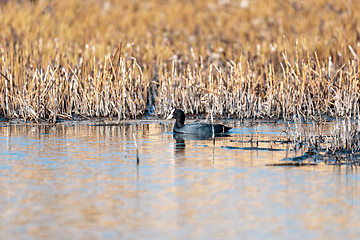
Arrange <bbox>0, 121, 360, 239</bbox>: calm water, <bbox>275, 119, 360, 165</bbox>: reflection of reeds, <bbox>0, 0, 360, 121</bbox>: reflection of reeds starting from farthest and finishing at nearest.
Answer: <bbox>0, 0, 360, 121</bbox>: reflection of reeds, <bbox>275, 119, 360, 165</bbox>: reflection of reeds, <bbox>0, 121, 360, 239</bbox>: calm water

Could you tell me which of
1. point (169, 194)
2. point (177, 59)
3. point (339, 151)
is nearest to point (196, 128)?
point (339, 151)

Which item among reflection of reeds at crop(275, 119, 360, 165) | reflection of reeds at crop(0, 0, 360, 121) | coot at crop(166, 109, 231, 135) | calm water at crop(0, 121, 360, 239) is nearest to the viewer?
calm water at crop(0, 121, 360, 239)

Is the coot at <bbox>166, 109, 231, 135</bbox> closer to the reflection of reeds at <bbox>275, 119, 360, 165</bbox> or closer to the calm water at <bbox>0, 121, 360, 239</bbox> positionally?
the calm water at <bbox>0, 121, 360, 239</bbox>

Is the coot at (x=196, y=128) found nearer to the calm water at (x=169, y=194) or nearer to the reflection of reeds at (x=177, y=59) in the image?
the reflection of reeds at (x=177, y=59)

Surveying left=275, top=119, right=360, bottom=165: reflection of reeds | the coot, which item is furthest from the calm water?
the coot

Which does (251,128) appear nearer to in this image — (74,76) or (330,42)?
(74,76)

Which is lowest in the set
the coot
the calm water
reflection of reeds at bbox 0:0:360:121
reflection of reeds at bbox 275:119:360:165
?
the calm water

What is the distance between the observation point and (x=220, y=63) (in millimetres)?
21078

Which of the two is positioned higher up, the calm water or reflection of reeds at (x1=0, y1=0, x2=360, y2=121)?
reflection of reeds at (x1=0, y1=0, x2=360, y2=121)

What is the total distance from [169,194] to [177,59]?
495 inches

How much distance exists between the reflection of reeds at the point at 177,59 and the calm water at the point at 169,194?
2604 mm

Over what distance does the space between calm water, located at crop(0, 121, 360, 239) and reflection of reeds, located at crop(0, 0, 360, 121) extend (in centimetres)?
260

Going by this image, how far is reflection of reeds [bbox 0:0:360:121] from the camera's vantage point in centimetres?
1547

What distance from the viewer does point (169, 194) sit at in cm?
750
